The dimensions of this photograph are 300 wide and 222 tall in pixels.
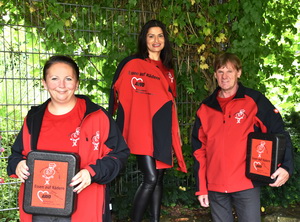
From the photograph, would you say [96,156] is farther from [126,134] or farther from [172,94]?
[172,94]

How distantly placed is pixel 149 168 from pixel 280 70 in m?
3.04

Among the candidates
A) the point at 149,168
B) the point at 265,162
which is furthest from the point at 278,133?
the point at 149,168

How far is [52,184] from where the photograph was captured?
1.96 metres

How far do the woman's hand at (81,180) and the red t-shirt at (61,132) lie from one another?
0.18m

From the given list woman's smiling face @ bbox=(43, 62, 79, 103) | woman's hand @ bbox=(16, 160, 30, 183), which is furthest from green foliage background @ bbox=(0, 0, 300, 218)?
woman's hand @ bbox=(16, 160, 30, 183)

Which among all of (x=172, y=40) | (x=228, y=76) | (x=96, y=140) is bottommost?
(x=96, y=140)

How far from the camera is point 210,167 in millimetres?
2871

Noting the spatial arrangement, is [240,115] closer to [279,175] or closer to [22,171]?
[279,175]

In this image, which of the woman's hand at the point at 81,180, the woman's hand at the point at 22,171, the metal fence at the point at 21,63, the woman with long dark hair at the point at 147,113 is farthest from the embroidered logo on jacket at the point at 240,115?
the metal fence at the point at 21,63

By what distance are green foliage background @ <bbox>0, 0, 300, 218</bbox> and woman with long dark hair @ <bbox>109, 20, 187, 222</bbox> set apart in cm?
71

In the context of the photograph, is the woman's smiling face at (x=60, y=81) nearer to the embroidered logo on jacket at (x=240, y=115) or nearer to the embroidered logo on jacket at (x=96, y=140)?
the embroidered logo on jacket at (x=96, y=140)

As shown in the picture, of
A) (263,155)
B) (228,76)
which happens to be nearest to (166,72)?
(228,76)

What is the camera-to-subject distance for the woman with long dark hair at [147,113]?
3.37m

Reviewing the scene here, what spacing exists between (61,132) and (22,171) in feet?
0.96
